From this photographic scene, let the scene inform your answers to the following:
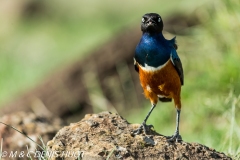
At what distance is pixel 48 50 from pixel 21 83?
4064 mm

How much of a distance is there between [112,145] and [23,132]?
1.51 metres

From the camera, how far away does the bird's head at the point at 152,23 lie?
168 inches

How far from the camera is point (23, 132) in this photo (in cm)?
514

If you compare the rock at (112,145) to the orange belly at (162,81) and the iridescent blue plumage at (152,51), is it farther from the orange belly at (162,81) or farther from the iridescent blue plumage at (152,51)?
the iridescent blue plumage at (152,51)

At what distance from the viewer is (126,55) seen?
9.74 meters

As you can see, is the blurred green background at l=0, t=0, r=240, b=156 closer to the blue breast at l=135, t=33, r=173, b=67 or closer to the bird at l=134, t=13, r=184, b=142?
the bird at l=134, t=13, r=184, b=142

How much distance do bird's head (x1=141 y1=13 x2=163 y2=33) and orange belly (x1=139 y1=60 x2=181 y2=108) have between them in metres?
0.27

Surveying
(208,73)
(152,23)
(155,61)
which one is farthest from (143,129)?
(208,73)

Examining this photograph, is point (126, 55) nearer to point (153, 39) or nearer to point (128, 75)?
point (128, 75)

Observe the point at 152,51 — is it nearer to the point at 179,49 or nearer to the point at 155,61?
the point at 155,61

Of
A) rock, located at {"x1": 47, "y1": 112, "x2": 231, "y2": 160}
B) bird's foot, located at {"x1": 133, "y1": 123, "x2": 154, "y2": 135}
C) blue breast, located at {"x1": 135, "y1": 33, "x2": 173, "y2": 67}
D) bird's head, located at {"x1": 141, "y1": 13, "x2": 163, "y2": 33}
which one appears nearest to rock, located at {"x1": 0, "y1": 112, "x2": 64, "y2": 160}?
rock, located at {"x1": 47, "y1": 112, "x2": 231, "y2": 160}

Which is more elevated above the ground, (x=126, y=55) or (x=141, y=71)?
(x=126, y=55)

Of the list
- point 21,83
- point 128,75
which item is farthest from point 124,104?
point 21,83

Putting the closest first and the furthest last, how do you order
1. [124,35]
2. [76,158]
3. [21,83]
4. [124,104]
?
[76,158]
[124,104]
[124,35]
[21,83]
